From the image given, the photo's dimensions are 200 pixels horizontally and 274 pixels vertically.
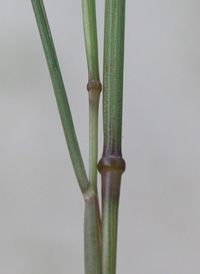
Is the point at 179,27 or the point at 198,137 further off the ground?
the point at 179,27

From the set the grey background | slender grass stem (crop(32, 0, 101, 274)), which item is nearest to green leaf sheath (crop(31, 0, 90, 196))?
slender grass stem (crop(32, 0, 101, 274))

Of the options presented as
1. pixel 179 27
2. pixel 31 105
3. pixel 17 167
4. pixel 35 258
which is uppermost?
pixel 179 27

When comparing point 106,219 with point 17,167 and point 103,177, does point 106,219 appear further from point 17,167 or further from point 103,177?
point 17,167

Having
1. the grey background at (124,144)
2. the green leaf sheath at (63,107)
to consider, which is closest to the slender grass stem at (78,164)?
the green leaf sheath at (63,107)

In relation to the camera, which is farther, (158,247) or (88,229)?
(158,247)

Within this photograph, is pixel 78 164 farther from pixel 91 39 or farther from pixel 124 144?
pixel 124 144

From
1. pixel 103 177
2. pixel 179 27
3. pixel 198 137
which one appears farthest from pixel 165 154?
pixel 103 177

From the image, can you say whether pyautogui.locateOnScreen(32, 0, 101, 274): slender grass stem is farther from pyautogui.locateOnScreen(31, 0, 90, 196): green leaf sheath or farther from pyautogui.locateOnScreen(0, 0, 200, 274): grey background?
pyautogui.locateOnScreen(0, 0, 200, 274): grey background
